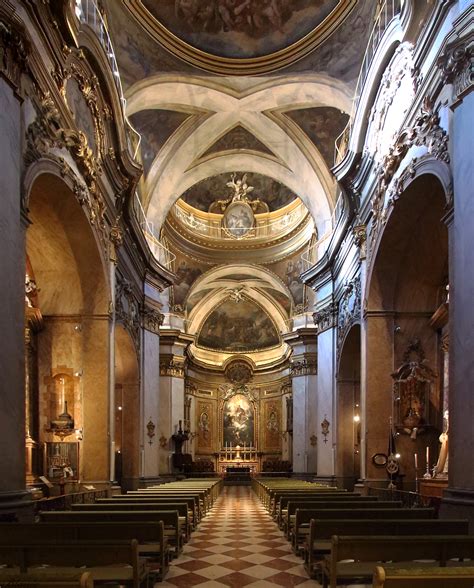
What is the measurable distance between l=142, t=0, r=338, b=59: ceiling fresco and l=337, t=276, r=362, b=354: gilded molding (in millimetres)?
7315

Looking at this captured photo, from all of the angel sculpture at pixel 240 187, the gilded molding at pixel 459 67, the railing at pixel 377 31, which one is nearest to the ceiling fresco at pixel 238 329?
the angel sculpture at pixel 240 187

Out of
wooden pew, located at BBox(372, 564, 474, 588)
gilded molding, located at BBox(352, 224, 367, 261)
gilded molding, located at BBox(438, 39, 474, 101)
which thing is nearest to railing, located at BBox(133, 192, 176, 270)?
gilded molding, located at BBox(352, 224, 367, 261)

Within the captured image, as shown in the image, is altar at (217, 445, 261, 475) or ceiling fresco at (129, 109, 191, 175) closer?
ceiling fresco at (129, 109, 191, 175)

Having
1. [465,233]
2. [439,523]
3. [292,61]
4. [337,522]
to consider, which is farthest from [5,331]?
[292,61]

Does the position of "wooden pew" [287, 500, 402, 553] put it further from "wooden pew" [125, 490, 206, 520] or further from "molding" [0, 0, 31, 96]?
"molding" [0, 0, 31, 96]

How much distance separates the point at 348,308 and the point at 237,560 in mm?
11030

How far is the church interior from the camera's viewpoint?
7.44 m

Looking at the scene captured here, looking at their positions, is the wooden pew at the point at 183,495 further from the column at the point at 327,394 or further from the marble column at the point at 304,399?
the marble column at the point at 304,399

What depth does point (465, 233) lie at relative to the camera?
7.79 m

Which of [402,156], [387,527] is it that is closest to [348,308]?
[402,156]

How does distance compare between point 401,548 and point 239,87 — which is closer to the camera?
point 401,548

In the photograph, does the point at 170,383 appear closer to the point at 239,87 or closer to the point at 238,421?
the point at 238,421

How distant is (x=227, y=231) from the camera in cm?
3200

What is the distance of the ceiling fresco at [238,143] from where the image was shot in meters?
22.5
